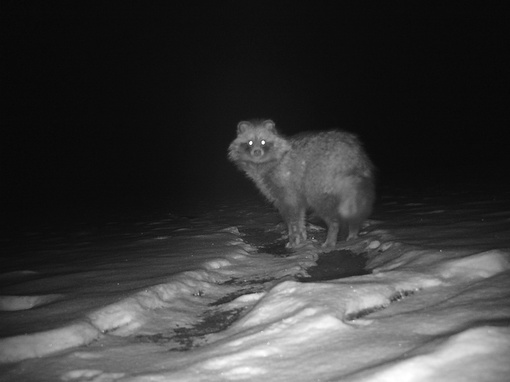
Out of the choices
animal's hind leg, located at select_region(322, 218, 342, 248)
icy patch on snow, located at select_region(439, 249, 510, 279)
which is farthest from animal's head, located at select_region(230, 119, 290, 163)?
icy patch on snow, located at select_region(439, 249, 510, 279)

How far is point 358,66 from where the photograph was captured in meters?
80.6

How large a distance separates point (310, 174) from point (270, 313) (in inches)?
140

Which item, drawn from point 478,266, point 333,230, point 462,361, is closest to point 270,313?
point 462,361

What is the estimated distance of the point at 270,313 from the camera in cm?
299

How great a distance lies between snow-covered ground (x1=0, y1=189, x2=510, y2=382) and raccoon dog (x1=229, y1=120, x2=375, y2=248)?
572 millimetres

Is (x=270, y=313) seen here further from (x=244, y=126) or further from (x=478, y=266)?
(x=244, y=126)

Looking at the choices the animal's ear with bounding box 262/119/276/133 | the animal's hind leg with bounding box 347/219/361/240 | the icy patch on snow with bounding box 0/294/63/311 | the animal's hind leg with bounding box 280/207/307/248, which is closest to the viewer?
Answer: the icy patch on snow with bounding box 0/294/63/311

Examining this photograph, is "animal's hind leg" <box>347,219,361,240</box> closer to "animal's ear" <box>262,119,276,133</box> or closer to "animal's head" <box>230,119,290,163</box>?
"animal's head" <box>230,119,290,163</box>

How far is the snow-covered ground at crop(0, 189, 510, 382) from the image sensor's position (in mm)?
2158

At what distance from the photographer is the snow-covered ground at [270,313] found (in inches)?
85.0

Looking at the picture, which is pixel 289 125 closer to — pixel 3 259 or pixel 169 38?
pixel 3 259

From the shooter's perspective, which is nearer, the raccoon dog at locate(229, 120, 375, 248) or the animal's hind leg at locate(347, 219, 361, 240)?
the raccoon dog at locate(229, 120, 375, 248)

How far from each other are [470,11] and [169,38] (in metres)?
81.1

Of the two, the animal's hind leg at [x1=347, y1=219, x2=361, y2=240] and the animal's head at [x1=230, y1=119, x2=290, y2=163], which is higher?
the animal's head at [x1=230, y1=119, x2=290, y2=163]
